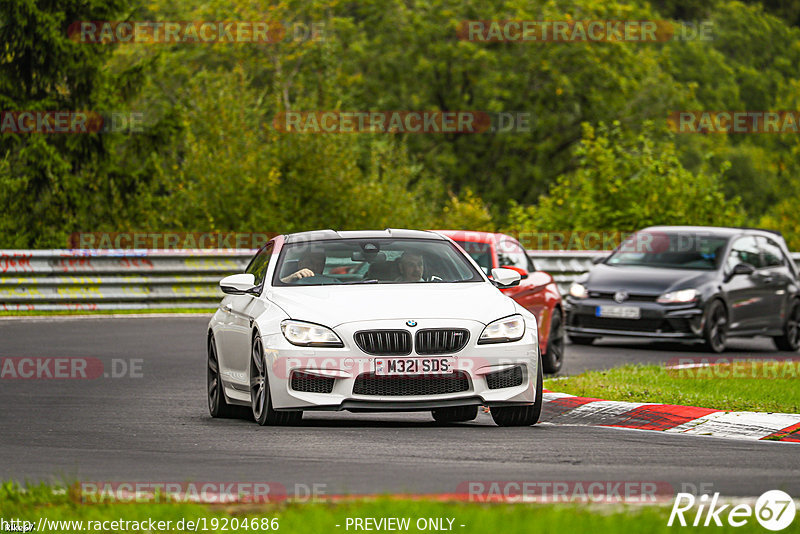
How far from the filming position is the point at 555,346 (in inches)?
695

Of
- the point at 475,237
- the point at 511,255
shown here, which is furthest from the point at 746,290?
the point at 475,237

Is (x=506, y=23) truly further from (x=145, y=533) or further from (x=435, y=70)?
(x=145, y=533)

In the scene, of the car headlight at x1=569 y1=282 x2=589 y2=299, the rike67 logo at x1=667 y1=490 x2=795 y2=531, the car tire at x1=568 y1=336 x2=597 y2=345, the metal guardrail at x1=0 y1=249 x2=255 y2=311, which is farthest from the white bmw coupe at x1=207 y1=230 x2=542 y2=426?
the metal guardrail at x1=0 y1=249 x2=255 y2=311

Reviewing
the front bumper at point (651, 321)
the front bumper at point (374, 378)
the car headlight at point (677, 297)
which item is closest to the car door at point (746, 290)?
the car headlight at point (677, 297)

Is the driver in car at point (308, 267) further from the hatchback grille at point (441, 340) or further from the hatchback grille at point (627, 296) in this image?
the hatchback grille at point (627, 296)

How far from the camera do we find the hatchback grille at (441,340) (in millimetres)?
10898

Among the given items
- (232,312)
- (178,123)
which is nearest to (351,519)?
(232,312)

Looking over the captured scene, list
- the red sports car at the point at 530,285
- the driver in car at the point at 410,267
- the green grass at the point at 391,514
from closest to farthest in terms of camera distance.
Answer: the green grass at the point at 391,514 < the driver in car at the point at 410,267 < the red sports car at the point at 530,285

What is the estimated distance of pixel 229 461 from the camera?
9008 millimetres

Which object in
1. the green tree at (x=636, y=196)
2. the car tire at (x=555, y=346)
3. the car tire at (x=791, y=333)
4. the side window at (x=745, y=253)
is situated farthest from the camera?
the green tree at (x=636, y=196)

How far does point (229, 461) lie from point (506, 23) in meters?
50.3

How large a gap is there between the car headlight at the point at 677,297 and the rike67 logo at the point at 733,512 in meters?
13.6

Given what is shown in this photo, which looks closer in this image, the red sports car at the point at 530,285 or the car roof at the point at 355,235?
the car roof at the point at 355,235

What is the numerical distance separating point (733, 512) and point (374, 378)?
14.0 ft
